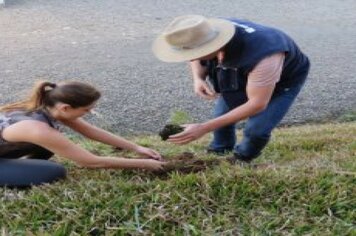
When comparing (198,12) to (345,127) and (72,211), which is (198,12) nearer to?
(345,127)

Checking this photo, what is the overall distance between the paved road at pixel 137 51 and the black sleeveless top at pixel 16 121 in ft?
8.59

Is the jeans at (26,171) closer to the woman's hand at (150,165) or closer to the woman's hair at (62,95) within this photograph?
the woman's hair at (62,95)

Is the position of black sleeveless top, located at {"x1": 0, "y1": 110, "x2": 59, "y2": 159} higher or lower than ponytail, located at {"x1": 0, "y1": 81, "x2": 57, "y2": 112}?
lower

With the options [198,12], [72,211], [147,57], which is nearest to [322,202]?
[72,211]

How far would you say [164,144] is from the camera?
4.66 metres

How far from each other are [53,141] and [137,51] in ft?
20.8

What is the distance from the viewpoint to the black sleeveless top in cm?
324

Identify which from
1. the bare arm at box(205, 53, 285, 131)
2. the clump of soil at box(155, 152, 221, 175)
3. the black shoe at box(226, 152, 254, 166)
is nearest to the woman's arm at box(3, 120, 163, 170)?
the clump of soil at box(155, 152, 221, 175)

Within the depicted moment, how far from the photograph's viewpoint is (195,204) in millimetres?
2863

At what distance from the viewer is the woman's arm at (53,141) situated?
10.2 feet

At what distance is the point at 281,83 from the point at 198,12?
29.9ft

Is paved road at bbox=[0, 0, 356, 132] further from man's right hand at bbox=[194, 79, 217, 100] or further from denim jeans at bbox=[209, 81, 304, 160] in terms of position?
denim jeans at bbox=[209, 81, 304, 160]

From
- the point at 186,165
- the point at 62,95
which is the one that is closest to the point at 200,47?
the point at 186,165

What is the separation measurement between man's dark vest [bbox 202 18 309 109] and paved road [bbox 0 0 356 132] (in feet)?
7.03
